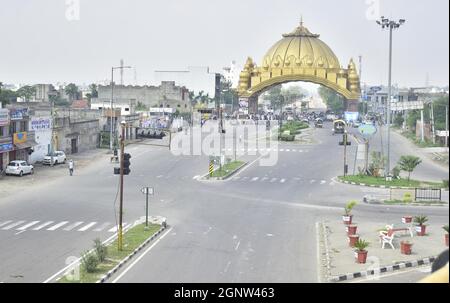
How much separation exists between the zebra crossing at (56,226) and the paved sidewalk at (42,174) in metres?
9.34

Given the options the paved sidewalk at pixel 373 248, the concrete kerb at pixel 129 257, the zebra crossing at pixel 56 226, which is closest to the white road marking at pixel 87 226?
the zebra crossing at pixel 56 226

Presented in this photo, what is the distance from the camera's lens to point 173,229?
30.0 metres

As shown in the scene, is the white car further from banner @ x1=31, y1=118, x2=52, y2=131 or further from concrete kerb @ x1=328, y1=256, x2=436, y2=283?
Result: concrete kerb @ x1=328, y1=256, x2=436, y2=283

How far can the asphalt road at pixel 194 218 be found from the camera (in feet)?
74.2

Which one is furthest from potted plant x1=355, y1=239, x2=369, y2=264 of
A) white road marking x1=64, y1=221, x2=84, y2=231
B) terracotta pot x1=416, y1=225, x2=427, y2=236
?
white road marking x1=64, y1=221, x2=84, y2=231

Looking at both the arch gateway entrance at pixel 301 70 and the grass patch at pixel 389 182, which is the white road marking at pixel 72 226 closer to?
the grass patch at pixel 389 182

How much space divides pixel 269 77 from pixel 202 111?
13.7 m

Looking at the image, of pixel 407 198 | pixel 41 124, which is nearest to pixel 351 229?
pixel 407 198

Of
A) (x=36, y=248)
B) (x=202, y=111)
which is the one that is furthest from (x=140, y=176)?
(x=202, y=111)

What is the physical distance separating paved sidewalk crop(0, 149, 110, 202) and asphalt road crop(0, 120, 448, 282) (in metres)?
1.01

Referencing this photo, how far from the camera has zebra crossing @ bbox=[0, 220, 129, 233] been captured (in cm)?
2953

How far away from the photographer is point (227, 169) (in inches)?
2119

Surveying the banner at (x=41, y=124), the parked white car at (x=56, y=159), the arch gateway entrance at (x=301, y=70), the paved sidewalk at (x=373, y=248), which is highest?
the arch gateway entrance at (x=301, y=70)
